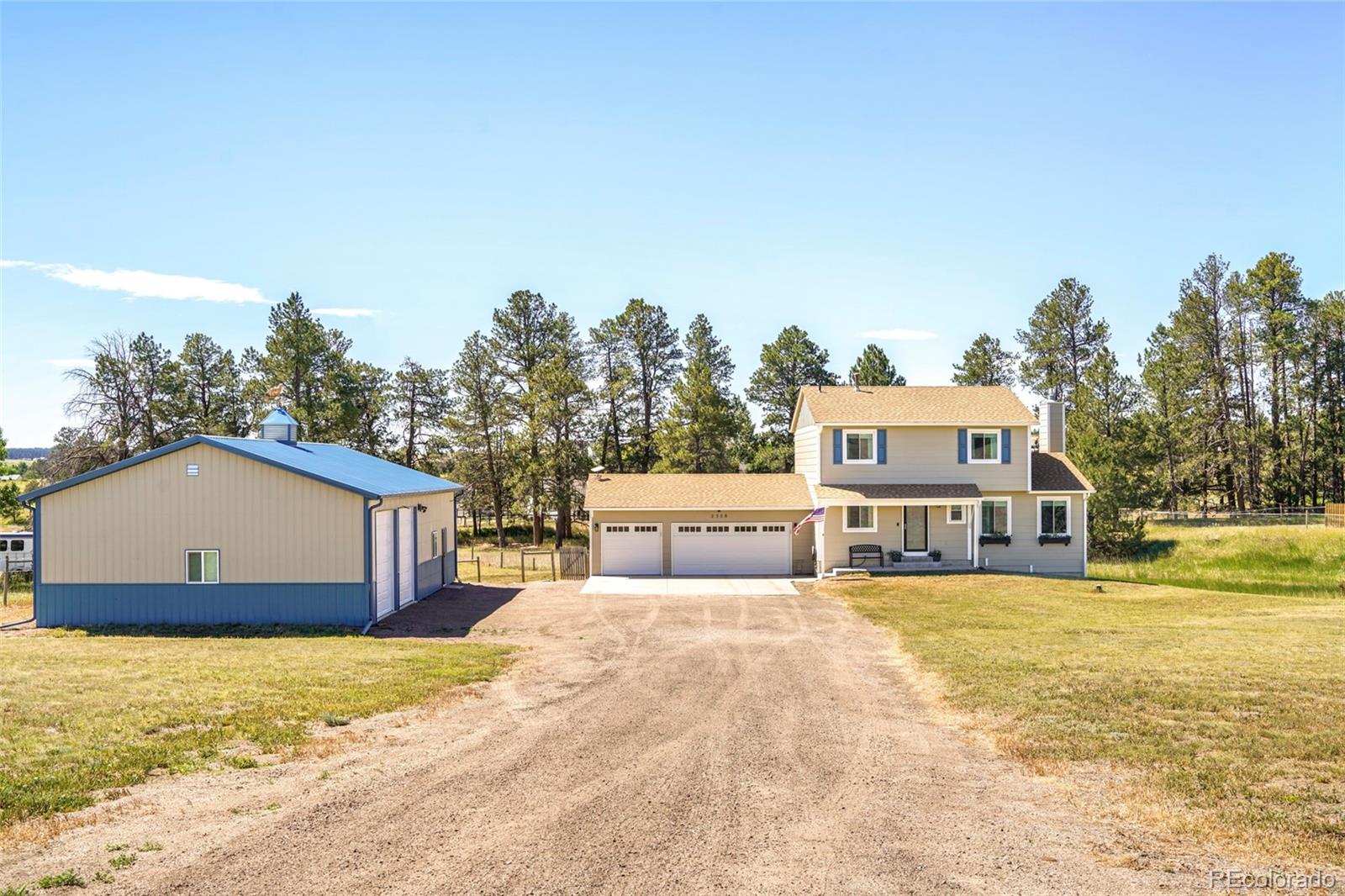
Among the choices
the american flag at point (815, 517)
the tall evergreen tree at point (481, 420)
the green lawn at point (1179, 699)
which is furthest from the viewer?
the tall evergreen tree at point (481, 420)

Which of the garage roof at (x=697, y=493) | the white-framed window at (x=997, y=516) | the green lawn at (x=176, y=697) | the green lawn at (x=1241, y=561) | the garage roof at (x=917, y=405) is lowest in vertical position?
the green lawn at (x=1241, y=561)

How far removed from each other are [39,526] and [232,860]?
1883cm

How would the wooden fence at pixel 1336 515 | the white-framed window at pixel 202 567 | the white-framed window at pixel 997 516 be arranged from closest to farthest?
the white-framed window at pixel 202 567
the white-framed window at pixel 997 516
the wooden fence at pixel 1336 515

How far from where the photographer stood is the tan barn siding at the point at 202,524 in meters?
21.2

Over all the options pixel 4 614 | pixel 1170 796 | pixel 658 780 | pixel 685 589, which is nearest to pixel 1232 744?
pixel 1170 796

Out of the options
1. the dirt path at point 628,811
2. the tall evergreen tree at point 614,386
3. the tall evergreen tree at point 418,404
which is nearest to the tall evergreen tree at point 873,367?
the tall evergreen tree at point 614,386

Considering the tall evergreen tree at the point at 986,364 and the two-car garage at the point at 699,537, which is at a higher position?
the tall evergreen tree at the point at 986,364

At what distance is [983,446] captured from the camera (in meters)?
31.7

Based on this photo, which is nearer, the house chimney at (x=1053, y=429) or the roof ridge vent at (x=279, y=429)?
the roof ridge vent at (x=279, y=429)

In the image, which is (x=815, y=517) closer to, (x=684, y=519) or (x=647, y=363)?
(x=684, y=519)

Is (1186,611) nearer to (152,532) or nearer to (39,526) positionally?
(152,532)

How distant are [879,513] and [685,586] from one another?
294 inches

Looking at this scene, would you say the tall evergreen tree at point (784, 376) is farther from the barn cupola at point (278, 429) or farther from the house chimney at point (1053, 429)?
the barn cupola at point (278, 429)

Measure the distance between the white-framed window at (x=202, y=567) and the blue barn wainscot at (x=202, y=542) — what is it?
0.02 meters
